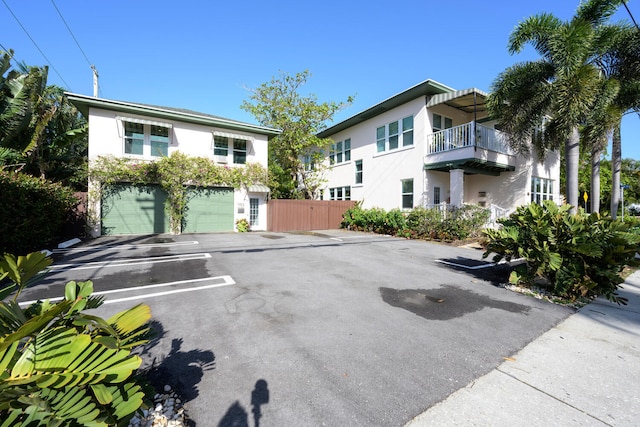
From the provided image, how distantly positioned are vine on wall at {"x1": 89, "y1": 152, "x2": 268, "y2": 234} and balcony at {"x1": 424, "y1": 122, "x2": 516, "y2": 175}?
31.6 feet

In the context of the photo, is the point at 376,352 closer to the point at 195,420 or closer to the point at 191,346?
the point at 195,420

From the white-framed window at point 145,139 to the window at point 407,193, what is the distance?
12775 millimetres

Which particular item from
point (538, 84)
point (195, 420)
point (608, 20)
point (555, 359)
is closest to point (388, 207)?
point (538, 84)

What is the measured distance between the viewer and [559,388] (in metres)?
2.46

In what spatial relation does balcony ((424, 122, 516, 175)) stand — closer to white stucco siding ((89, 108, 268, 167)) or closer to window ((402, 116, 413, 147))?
window ((402, 116, 413, 147))

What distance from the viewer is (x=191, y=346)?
305 cm

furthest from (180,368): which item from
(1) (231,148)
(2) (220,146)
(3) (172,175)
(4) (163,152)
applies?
(1) (231,148)

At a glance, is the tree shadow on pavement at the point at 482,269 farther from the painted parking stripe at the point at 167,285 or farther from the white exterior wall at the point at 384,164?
the white exterior wall at the point at 384,164

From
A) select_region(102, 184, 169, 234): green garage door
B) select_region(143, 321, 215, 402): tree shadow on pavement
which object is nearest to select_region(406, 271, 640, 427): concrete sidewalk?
select_region(143, 321, 215, 402): tree shadow on pavement

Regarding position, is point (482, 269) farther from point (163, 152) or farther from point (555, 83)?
point (163, 152)

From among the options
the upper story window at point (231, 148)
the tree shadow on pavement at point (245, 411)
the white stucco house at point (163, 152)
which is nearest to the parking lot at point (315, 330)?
the tree shadow on pavement at point (245, 411)

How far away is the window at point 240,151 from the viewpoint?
621 inches

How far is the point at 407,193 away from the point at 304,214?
6256 millimetres

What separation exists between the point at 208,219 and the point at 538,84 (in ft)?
53.0
